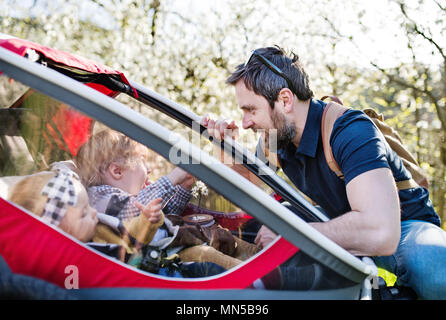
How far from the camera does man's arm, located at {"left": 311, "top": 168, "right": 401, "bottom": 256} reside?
1.47 m

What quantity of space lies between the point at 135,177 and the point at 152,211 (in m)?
0.36

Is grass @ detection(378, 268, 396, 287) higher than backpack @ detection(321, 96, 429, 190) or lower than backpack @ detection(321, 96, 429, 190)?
lower

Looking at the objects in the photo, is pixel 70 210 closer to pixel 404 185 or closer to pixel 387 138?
Result: pixel 404 185

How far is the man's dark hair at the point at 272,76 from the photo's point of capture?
222 cm

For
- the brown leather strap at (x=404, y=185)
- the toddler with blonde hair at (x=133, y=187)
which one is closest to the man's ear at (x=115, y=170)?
the toddler with blonde hair at (x=133, y=187)

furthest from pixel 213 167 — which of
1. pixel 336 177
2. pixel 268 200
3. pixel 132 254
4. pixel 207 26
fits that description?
pixel 207 26

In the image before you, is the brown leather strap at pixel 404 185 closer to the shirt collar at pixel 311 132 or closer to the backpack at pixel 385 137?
the backpack at pixel 385 137

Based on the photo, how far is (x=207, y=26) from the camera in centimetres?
600

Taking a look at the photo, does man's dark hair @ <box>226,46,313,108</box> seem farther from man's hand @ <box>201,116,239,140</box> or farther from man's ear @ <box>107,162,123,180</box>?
man's ear @ <box>107,162,123,180</box>

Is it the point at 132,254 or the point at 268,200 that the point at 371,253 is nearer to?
the point at 268,200

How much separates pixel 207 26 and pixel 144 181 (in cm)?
470

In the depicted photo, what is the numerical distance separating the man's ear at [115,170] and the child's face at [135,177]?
0.02 metres

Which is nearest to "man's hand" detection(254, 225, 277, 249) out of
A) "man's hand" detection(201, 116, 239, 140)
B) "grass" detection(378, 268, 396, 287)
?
"man's hand" detection(201, 116, 239, 140)

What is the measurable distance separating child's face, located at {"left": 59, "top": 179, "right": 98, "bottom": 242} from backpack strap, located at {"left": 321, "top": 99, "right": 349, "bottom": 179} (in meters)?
1.18
